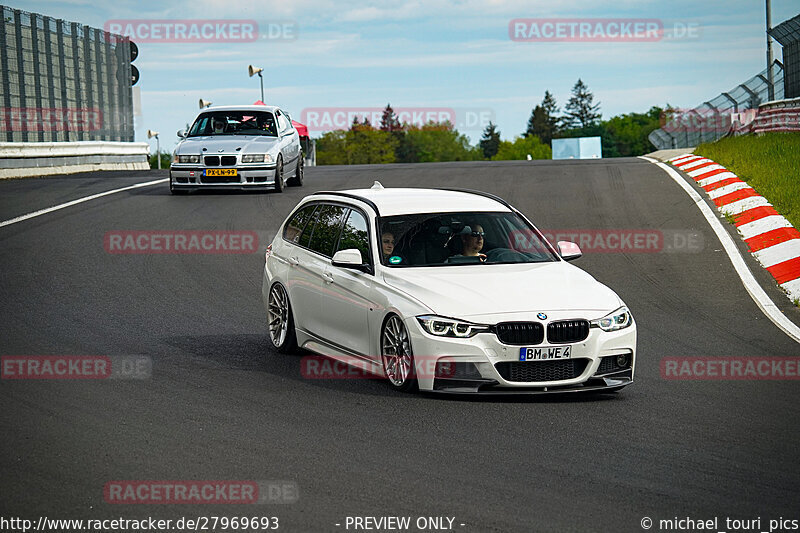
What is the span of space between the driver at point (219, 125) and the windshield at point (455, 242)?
47.0 feet

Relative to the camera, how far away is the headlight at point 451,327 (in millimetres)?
7820

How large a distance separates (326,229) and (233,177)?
12.5 m

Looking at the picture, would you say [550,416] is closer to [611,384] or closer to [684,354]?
[611,384]

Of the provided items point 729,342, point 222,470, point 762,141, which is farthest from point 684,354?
point 762,141

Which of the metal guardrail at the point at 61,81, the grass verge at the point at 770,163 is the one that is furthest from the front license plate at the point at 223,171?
the grass verge at the point at 770,163

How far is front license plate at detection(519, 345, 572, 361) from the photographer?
7.79m

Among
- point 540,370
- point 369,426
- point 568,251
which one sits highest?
point 568,251

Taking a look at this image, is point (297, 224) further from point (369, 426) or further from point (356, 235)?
point (369, 426)

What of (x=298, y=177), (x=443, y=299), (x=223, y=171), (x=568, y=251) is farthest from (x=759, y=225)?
(x=298, y=177)

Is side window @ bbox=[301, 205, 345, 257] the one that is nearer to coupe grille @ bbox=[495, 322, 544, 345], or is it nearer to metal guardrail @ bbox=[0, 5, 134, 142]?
coupe grille @ bbox=[495, 322, 544, 345]

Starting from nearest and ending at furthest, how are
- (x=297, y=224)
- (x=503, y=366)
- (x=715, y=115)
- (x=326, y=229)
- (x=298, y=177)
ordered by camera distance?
(x=503, y=366), (x=326, y=229), (x=297, y=224), (x=298, y=177), (x=715, y=115)

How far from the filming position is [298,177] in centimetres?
2431

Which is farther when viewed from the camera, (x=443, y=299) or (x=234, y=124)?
(x=234, y=124)

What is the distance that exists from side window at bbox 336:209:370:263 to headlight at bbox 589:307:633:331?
6.66ft
